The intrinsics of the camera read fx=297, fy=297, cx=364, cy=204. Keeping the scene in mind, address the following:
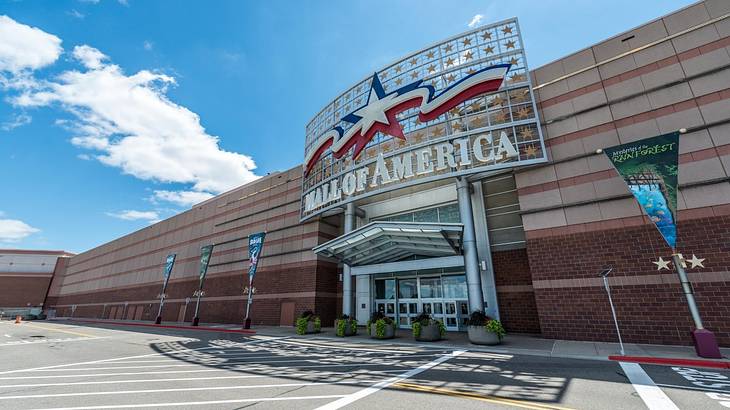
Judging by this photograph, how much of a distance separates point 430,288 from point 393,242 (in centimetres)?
536

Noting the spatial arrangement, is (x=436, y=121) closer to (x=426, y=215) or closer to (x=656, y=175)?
(x=426, y=215)

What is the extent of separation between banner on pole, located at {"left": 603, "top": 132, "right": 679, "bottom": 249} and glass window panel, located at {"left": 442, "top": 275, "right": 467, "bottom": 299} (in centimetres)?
1053

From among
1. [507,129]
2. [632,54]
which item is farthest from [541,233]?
[632,54]

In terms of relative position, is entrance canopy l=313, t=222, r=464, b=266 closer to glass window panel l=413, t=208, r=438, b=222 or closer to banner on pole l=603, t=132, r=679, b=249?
glass window panel l=413, t=208, r=438, b=222

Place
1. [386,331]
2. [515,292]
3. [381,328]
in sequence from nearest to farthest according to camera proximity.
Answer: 1. [381,328]
2. [386,331]
3. [515,292]

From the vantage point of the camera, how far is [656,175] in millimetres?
11625

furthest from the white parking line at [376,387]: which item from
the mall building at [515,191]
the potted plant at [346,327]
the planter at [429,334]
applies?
the potted plant at [346,327]

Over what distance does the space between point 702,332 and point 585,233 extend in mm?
5489

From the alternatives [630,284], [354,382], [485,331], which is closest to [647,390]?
[354,382]

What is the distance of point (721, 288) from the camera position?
38.1ft

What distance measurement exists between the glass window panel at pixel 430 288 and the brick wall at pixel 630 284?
22.3ft

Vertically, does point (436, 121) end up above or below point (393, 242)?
above

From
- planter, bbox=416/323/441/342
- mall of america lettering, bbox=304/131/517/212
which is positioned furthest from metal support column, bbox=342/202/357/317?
planter, bbox=416/323/441/342

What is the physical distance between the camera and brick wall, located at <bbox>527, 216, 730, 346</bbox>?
1187 centimetres
